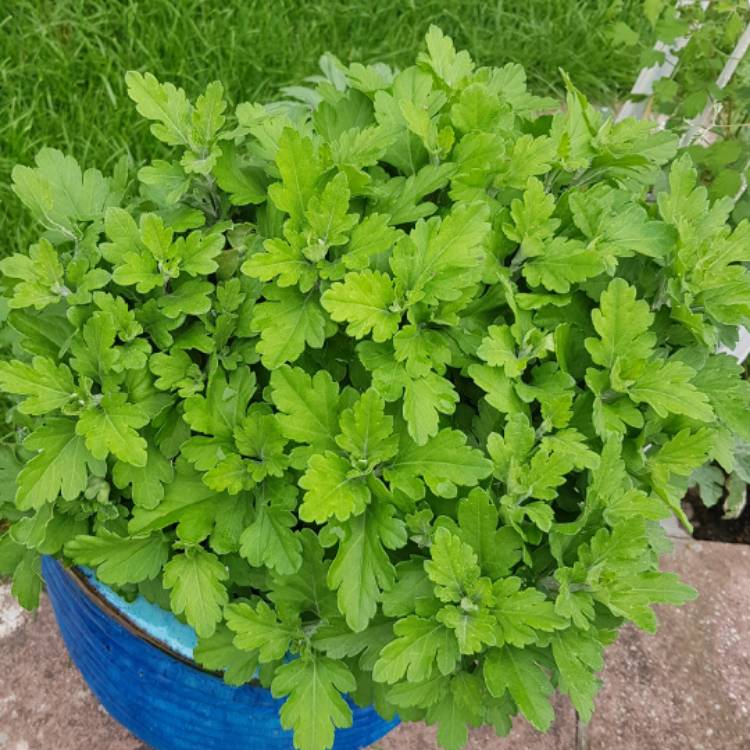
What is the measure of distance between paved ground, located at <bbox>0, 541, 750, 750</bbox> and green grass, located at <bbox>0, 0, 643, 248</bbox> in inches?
46.0

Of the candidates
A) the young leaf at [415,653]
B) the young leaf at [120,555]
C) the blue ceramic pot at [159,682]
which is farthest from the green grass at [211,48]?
the young leaf at [415,653]

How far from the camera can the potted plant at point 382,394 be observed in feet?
3.93

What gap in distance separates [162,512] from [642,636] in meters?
1.51

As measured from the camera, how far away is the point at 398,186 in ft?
4.52

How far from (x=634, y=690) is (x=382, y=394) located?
144 cm

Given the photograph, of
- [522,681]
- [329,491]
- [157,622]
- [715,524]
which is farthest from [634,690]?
[329,491]

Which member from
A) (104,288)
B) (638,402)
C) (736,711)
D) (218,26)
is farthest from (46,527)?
(218,26)

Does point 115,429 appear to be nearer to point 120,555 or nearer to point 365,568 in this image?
point 120,555

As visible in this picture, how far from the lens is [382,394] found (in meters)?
1.19

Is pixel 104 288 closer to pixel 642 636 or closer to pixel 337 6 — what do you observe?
pixel 642 636

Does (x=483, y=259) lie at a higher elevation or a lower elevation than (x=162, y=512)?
higher

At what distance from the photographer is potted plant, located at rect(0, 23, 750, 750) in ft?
3.93

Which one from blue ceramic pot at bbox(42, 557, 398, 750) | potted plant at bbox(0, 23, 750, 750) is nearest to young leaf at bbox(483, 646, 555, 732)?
potted plant at bbox(0, 23, 750, 750)

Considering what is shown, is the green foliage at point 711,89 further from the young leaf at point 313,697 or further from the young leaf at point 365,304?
the young leaf at point 313,697
